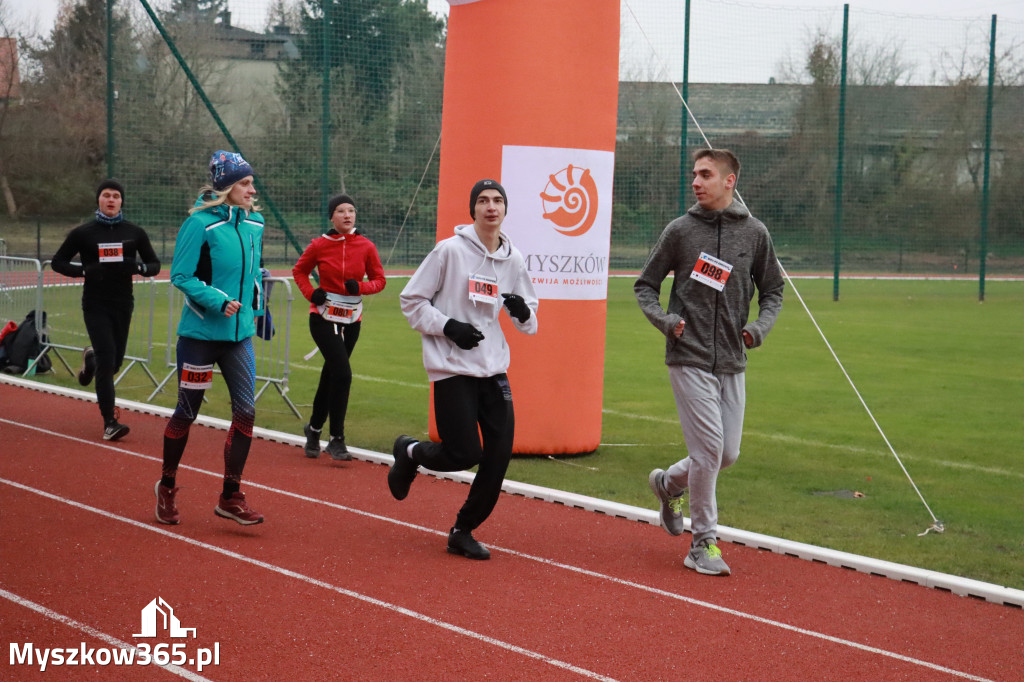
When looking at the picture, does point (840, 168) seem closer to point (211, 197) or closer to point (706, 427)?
point (706, 427)

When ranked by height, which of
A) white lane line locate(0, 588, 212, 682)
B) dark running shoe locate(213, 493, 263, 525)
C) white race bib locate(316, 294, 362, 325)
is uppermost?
white race bib locate(316, 294, 362, 325)

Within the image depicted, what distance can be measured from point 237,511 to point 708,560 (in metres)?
2.61

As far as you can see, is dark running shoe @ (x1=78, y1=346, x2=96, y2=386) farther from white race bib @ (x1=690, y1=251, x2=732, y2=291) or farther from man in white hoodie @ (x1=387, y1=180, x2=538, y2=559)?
white race bib @ (x1=690, y1=251, x2=732, y2=291)

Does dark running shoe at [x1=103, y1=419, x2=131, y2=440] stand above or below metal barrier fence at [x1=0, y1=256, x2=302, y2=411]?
below

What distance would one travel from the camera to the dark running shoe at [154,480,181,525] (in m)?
6.61

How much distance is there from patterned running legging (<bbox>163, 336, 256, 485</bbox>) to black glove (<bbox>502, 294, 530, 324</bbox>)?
1.54m

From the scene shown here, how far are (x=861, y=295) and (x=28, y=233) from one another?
87.5 ft

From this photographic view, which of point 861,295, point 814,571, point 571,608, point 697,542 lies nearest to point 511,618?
point 571,608

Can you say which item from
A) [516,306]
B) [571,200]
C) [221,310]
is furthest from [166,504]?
[571,200]

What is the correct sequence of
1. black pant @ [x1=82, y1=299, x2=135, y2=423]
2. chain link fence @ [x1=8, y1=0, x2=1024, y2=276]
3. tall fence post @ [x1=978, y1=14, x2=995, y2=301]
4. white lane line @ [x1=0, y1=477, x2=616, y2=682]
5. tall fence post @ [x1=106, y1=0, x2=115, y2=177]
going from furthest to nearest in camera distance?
tall fence post @ [x1=978, y1=14, x2=995, y2=301]
chain link fence @ [x1=8, y1=0, x2=1024, y2=276]
tall fence post @ [x1=106, y1=0, x2=115, y2=177]
black pant @ [x1=82, y1=299, x2=135, y2=423]
white lane line @ [x1=0, y1=477, x2=616, y2=682]

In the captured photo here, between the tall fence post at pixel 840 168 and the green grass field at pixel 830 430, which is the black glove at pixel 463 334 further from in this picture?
the tall fence post at pixel 840 168

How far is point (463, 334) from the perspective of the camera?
5.79m

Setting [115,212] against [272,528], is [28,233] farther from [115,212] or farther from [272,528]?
[272,528]

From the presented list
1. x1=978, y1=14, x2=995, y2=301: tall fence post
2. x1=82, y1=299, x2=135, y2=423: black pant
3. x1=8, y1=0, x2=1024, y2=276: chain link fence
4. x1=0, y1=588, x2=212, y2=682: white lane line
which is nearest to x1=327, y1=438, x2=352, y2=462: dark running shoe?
x1=82, y1=299, x2=135, y2=423: black pant
